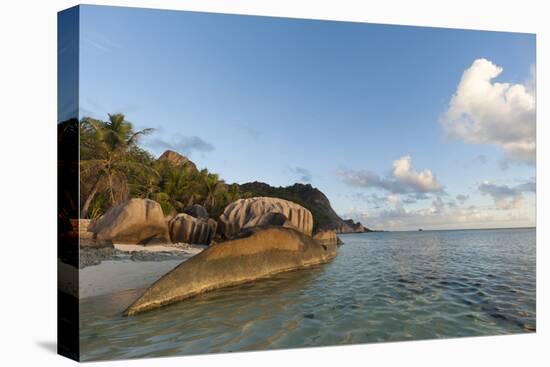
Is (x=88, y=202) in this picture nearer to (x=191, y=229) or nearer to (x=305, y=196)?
(x=191, y=229)

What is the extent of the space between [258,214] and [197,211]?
1383 millimetres

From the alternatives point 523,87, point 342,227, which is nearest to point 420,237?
point 342,227

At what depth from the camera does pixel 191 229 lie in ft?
31.3

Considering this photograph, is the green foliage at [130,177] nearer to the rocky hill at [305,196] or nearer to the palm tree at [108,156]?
the palm tree at [108,156]

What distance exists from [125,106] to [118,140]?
22.2 inches

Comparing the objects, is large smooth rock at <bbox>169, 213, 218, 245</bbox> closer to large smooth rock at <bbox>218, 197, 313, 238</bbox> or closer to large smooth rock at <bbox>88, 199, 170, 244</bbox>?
large smooth rock at <bbox>88, 199, 170, 244</bbox>

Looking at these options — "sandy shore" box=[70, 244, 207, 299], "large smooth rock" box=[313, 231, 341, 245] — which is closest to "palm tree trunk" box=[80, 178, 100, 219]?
"sandy shore" box=[70, 244, 207, 299]

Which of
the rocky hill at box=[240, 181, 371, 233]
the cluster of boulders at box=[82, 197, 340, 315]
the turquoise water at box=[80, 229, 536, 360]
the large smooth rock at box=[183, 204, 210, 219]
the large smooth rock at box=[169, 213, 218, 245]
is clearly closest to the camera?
the turquoise water at box=[80, 229, 536, 360]

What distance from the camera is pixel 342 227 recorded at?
33.6 feet

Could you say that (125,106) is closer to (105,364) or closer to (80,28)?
(80,28)

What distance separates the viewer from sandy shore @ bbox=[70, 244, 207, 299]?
23.9 ft

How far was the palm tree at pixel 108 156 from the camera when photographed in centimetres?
751

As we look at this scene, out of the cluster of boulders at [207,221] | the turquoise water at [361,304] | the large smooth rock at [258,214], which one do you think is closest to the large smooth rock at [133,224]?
the cluster of boulders at [207,221]

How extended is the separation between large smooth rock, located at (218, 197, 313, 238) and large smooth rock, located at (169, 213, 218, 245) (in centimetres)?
29
